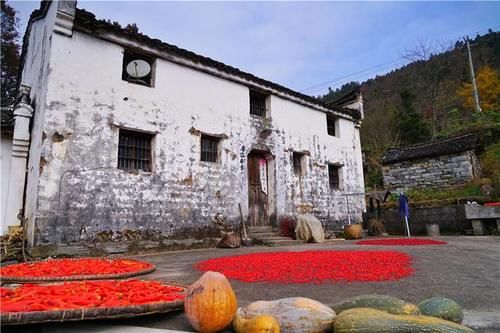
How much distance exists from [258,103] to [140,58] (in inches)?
182

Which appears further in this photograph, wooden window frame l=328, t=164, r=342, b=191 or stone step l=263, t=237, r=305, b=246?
wooden window frame l=328, t=164, r=342, b=191

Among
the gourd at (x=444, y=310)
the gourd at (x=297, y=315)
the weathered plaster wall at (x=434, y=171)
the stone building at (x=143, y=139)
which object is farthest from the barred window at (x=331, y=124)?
the gourd at (x=297, y=315)

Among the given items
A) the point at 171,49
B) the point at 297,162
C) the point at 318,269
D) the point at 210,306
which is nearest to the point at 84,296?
the point at 210,306

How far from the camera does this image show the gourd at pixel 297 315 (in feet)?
6.46

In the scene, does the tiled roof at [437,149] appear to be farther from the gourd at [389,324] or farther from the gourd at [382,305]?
the gourd at [389,324]

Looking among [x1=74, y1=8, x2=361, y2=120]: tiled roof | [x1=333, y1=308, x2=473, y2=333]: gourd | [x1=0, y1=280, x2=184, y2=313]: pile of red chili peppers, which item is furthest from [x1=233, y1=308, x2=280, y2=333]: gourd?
[x1=74, y1=8, x2=361, y2=120]: tiled roof

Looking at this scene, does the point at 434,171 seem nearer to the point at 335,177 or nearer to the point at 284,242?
Answer: the point at 335,177

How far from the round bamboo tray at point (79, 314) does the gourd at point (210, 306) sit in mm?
288

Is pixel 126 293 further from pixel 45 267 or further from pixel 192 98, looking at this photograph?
pixel 192 98

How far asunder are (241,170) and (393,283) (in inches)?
286

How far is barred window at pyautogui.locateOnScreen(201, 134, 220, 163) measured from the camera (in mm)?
9641

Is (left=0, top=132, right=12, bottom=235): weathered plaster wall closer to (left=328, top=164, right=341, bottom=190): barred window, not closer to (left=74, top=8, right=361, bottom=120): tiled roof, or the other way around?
(left=74, top=8, right=361, bottom=120): tiled roof

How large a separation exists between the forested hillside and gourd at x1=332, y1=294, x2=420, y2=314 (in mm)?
20343

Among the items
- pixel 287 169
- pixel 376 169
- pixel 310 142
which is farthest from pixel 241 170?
pixel 376 169
